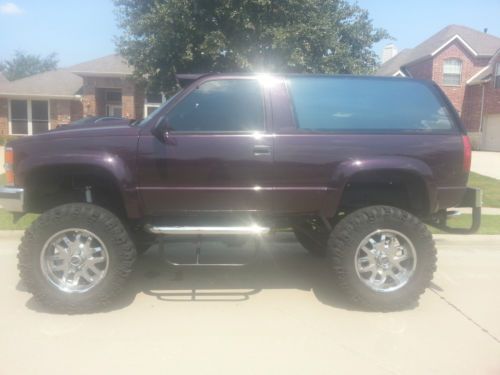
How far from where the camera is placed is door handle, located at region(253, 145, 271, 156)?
3.84 metres

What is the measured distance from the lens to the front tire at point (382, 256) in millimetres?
3938

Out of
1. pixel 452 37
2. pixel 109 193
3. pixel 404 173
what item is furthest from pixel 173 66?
pixel 452 37

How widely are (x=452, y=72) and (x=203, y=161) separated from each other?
1145 inches

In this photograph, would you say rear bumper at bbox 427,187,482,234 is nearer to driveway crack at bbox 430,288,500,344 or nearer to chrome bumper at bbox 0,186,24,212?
driveway crack at bbox 430,288,500,344

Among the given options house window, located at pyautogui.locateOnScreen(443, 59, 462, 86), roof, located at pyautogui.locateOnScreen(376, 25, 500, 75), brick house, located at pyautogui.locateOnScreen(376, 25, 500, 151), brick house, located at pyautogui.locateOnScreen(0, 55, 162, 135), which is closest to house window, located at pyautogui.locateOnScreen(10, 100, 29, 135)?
brick house, located at pyautogui.locateOnScreen(0, 55, 162, 135)

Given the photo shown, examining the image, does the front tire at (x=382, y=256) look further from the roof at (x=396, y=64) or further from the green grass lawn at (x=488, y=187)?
the roof at (x=396, y=64)

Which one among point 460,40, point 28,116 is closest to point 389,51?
point 460,40

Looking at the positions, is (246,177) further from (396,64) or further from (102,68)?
(396,64)

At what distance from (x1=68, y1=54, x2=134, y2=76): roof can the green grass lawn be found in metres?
17.4

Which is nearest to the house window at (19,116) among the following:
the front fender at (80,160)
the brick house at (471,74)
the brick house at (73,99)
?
the brick house at (73,99)

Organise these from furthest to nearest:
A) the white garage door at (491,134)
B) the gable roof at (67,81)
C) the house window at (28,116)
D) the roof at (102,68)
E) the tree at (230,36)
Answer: the white garage door at (491,134) → the house window at (28,116) → the gable roof at (67,81) → the roof at (102,68) → the tree at (230,36)

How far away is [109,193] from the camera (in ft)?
13.9

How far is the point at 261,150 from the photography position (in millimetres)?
3844

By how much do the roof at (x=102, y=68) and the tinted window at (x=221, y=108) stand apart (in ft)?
66.7
